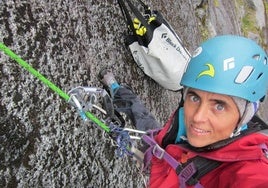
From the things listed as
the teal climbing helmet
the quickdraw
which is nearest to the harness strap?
the quickdraw

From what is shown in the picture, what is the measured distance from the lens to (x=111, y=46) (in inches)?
166

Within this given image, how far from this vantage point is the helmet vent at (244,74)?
2.77 meters

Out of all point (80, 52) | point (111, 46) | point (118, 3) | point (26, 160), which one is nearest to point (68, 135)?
point (26, 160)

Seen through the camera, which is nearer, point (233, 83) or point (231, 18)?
point (233, 83)

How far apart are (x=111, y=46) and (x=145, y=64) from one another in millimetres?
699

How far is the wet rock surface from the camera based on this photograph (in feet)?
9.45

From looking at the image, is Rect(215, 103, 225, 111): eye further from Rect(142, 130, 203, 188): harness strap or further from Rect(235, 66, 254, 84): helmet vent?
Rect(142, 130, 203, 188): harness strap

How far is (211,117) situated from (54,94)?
4.26 feet

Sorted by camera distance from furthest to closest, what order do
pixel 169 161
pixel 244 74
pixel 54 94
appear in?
pixel 54 94
pixel 169 161
pixel 244 74

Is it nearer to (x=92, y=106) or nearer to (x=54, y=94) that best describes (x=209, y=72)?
(x=92, y=106)

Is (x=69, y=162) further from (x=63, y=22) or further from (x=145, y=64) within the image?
(x=145, y=64)

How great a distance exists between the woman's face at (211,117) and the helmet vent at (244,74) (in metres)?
0.15

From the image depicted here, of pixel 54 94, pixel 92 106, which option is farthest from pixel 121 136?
pixel 54 94

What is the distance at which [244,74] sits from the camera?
2.81 m
